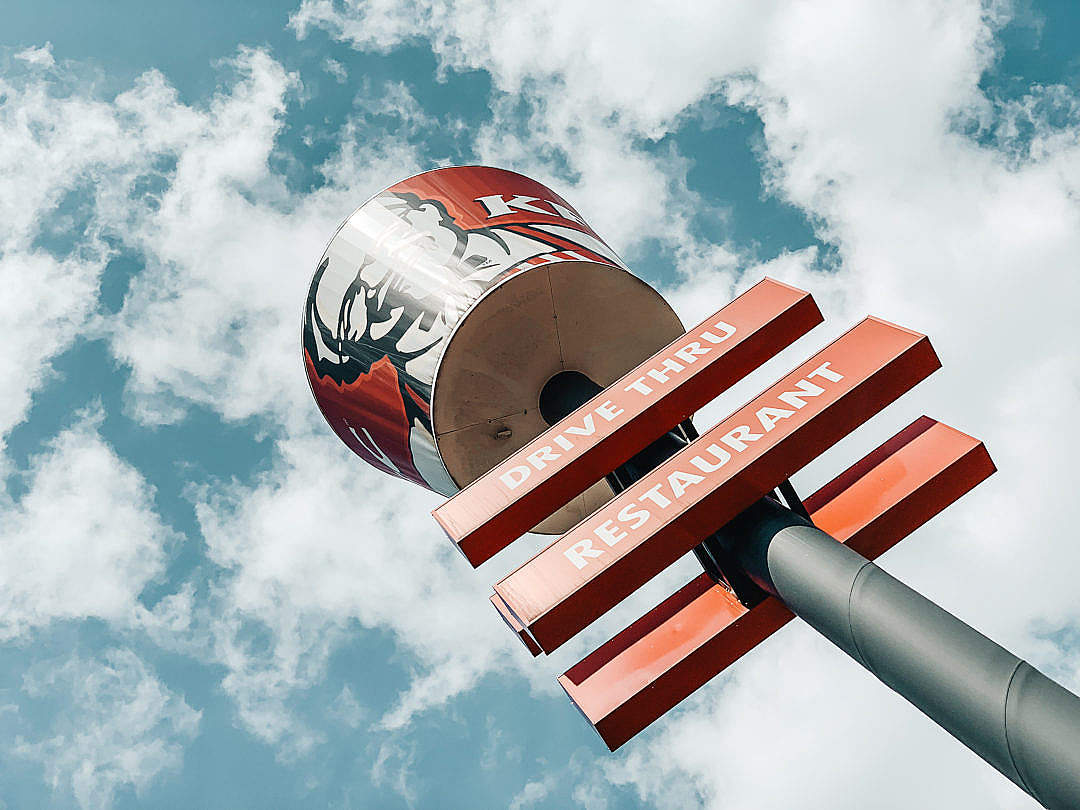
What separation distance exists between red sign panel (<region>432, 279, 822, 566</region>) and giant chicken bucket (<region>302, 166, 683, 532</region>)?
231cm

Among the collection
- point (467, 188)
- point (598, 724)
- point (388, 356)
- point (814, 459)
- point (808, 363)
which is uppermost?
point (467, 188)

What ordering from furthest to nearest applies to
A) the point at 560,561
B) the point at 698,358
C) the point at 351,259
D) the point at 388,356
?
the point at 351,259 → the point at 388,356 → the point at 698,358 → the point at 560,561

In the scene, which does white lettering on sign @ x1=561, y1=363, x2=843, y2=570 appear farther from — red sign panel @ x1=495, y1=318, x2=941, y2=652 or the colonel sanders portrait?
the colonel sanders portrait

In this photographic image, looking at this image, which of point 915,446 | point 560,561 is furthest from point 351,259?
point 915,446

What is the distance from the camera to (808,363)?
7.31 metres

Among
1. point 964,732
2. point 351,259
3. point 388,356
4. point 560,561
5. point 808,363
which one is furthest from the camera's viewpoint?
point 351,259

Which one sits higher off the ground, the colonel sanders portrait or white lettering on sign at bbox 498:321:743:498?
the colonel sanders portrait

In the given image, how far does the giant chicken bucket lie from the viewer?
9977 mm

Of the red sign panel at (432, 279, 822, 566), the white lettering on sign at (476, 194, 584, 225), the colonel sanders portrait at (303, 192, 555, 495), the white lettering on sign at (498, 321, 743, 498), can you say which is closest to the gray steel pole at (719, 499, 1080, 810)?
the red sign panel at (432, 279, 822, 566)

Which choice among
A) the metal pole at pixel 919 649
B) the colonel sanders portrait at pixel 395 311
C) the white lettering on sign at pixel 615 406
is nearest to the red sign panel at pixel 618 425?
the white lettering on sign at pixel 615 406

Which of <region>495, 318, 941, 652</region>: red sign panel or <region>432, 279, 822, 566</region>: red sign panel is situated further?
<region>432, 279, 822, 566</region>: red sign panel

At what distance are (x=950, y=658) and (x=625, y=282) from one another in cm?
630

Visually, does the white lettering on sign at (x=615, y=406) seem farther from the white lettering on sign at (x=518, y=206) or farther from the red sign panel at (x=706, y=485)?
the white lettering on sign at (x=518, y=206)

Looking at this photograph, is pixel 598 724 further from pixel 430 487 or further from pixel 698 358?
pixel 430 487
